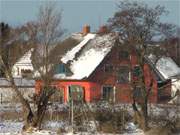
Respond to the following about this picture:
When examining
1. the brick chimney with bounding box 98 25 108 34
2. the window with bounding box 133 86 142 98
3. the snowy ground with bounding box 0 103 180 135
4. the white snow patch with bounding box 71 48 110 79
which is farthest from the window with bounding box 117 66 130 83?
the white snow patch with bounding box 71 48 110 79

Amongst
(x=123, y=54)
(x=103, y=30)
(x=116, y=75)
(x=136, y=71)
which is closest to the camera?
(x=136, y=71)

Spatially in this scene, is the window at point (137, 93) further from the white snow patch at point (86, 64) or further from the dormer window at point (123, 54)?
the white snow patch at point (86, 64)

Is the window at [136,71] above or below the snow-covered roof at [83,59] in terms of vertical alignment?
below

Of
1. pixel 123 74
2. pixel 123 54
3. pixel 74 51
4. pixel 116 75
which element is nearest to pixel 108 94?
pixel 116 75

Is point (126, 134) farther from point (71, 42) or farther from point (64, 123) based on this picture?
point (71, 42)

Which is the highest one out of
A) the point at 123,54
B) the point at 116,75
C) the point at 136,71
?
the point at 123,54

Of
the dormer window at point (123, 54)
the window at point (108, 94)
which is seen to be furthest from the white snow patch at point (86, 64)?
the dormer window at point (123, 54)

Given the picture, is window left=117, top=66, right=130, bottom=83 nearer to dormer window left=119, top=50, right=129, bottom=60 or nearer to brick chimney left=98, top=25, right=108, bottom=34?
dormer window left=119, top=50, right=129, bottom=60

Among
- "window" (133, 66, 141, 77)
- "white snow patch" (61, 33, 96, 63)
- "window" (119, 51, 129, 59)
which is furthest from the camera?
"white snow patch" (61, 33, 96, 63)

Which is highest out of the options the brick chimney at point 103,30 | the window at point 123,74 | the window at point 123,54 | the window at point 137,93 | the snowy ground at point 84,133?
the brick chimney at point 103,30

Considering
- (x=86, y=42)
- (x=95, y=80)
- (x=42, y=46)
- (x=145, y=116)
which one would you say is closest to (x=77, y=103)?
(x=145, y=116)

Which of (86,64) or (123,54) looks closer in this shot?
(123,54)

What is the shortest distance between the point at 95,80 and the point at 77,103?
87.8 ft

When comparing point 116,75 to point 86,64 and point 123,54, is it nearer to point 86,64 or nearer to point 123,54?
point 123,54
